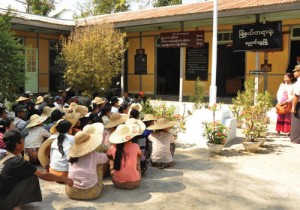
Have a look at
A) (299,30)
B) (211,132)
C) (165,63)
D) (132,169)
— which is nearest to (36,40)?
(165,63)

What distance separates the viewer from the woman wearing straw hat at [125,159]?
466cm

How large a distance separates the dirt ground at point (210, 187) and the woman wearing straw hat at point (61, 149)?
263mm

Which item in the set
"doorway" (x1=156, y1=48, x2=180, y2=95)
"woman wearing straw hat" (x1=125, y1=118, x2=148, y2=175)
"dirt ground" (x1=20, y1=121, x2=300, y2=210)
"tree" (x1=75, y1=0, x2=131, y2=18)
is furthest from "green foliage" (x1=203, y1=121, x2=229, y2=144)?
"tree" (x1=75, y1=0, x2=131, y2=18)

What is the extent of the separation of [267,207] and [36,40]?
14.8 meters

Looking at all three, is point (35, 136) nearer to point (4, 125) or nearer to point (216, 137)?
point (4, 125)

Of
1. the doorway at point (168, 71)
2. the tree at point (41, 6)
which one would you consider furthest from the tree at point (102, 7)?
the doorway at point (168, 71)

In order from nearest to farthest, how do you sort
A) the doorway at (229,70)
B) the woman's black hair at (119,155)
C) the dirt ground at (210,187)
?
1. the dirt ground at (210,187)
2. the woman's black hair at (119,155)
3. the doorway at (229,70)

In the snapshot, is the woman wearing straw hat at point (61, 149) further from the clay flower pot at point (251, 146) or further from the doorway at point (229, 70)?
the doorway at point (229, 70)

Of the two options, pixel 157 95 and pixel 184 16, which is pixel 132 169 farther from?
pixel 157 95

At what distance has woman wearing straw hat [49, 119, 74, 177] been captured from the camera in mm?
4715

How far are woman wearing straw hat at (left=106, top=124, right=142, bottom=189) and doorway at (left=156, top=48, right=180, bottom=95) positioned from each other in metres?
12.2

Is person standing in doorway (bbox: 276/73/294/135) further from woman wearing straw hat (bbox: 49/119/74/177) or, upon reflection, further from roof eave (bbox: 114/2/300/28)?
woman wearing straw hat (bbox: 49/119/74/177)

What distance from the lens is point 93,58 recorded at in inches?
482

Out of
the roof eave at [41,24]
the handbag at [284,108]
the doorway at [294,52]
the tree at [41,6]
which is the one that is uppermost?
the tree at [41,6]
